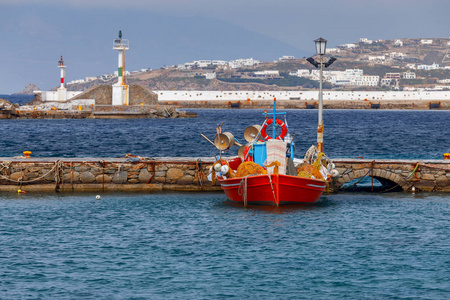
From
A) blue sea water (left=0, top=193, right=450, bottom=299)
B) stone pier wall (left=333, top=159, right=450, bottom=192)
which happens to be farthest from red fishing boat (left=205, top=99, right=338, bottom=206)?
stone pier wall (left=333, top=159, right=450, bottom=192)

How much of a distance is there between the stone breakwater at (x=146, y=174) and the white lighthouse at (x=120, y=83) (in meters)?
59.5

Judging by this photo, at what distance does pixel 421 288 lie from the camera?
14.7m

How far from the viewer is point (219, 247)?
59.0 feet

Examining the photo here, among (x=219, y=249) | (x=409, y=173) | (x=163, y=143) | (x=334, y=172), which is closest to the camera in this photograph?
(x=219, y=249)

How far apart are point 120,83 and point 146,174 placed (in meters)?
64.8

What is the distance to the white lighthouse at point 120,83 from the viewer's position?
85688 millimetres

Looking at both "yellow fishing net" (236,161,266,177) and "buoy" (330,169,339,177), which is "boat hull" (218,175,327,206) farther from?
"buoy" (330,169,339,177)

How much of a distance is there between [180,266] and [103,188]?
10.9 m

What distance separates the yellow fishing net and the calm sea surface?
1225 millimetres

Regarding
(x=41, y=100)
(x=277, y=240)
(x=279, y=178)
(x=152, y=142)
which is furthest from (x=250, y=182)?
(x=41, y=100)

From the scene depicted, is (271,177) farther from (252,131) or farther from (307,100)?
(307,100)

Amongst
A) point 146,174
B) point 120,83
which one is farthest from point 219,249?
point 120,83

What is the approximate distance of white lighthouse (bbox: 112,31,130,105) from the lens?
85.7 metres

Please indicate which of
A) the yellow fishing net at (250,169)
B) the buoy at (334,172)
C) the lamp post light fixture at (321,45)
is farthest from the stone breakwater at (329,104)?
the yellow fishing net at (250,169)
